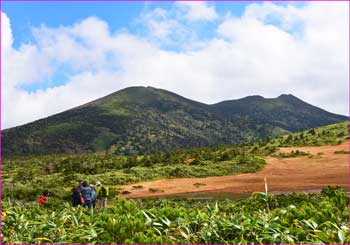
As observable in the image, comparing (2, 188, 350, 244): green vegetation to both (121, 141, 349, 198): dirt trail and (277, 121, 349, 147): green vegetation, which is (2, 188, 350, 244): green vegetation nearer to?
(121, 141, 349, 198): dirt trail

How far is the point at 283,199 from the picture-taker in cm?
1900

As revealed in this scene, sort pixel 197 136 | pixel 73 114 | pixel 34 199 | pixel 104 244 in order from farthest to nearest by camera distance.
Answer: pixel 73 114 < pixel 197 136 < pixel 34 199 < pixel 104 244

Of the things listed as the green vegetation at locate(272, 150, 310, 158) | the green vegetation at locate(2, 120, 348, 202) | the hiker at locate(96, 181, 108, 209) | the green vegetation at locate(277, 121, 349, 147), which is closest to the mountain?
the green vegetation at locate(277, 121, 349, 147)

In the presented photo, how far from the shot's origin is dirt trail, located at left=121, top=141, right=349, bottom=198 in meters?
32.7

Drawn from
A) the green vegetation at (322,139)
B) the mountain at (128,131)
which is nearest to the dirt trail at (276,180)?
the green vegetation at (322,139)

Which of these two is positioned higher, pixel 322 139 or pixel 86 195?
pixel 322 139

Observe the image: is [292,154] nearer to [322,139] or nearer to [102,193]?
[322,139]

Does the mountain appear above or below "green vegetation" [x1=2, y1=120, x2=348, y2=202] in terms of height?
above

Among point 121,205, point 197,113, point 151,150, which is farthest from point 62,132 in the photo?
point 121,205

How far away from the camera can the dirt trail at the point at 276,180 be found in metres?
32.7

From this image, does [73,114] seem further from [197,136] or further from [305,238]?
[305,238]

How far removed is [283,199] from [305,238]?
13.9 metres

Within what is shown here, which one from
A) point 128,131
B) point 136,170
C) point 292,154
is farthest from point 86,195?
point 128,131

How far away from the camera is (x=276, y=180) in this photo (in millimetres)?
36656
